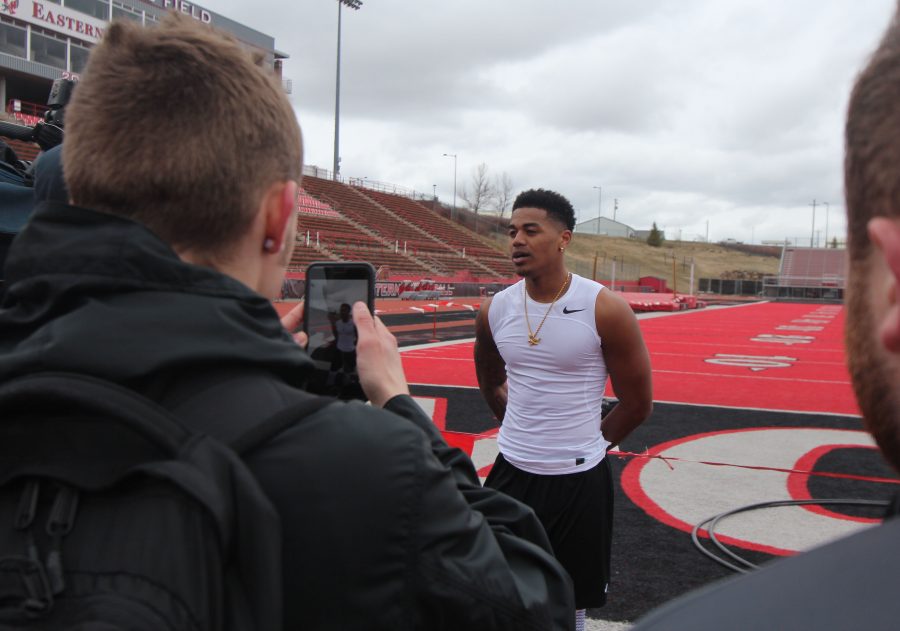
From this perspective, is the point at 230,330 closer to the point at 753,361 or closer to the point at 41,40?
the point at 753,361

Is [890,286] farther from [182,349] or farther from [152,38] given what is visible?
[152,38]

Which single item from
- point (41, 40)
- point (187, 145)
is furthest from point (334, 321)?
point (41, 40)

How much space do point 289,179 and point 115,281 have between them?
30cm

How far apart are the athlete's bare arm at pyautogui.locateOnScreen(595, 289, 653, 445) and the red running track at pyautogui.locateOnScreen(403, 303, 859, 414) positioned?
9.64 ft

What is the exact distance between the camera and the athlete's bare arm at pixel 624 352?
314cm

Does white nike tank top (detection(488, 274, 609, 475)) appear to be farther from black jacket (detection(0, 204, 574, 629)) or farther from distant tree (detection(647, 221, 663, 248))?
distant tree (detection(647, 221, 663, 248))

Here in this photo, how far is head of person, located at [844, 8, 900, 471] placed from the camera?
647 millimetres

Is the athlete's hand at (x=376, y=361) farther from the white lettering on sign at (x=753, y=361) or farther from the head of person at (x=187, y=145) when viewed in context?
the white lettering on sign at (x=753, y=361)

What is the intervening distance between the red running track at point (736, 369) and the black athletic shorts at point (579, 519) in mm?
3341

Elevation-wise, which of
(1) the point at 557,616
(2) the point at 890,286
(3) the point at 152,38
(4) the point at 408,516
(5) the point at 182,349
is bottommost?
(1) the point at 557,616

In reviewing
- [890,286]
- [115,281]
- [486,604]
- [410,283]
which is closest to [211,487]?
[115,281]

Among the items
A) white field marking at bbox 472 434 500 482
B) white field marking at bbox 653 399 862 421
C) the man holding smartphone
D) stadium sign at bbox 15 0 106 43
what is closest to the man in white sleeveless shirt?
the man holding smartphone

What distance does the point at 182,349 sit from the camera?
80 centimetres

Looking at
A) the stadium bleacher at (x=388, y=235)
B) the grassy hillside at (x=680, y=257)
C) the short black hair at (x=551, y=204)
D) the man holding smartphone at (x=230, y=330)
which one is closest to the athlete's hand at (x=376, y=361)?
the man holding smartphone at (x=230, y=330)
